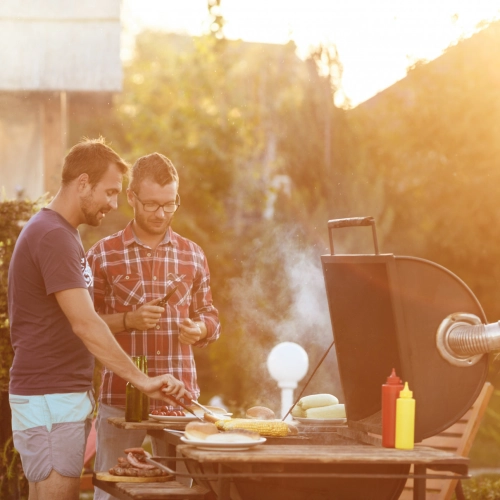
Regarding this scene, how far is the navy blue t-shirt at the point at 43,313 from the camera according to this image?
3.11 metres

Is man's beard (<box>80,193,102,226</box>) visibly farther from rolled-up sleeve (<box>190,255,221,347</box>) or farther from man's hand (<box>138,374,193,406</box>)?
rolled-up sleeve (<box>190,255,221,347</box>)

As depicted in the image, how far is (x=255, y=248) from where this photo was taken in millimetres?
11453

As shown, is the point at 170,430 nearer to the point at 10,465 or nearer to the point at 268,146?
the point at 10,465

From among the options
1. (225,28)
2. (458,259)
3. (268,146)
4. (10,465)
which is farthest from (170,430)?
(225,28)

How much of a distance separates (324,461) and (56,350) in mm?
1179

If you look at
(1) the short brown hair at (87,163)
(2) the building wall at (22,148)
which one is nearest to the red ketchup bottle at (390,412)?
(1) the short brown hair at (87,163)

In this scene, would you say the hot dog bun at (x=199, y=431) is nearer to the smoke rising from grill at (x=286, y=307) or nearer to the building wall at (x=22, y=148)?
the smoke rising from grill at (x=286, y=307)

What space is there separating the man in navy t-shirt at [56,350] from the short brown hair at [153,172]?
1.88 ft

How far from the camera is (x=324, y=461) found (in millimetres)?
2541

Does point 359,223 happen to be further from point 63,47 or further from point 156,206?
point 63,47

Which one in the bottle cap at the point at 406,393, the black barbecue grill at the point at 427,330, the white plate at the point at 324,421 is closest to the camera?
the bottle cap at the point at 406,393

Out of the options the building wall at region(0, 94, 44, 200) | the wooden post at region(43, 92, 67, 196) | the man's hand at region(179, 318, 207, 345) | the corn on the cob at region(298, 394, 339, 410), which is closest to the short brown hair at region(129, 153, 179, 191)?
the man's hand at region(179, 318, 207, 345)

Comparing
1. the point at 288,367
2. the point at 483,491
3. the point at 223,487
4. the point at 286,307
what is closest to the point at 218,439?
the point at 223,487

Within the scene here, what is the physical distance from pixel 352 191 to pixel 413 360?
665 cm
